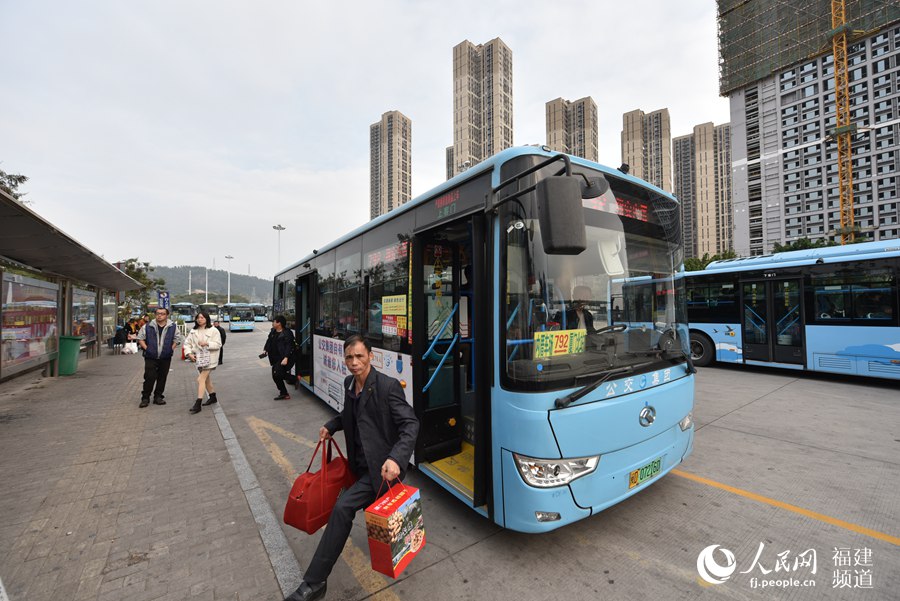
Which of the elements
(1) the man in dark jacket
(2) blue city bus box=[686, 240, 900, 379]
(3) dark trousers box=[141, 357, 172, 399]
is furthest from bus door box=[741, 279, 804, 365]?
(3) dark trousers box=[141, 357, 172, 399]

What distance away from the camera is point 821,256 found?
8.28 meters

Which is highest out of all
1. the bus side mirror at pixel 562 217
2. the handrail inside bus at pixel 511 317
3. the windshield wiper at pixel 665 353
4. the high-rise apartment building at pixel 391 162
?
the high-rise apartment building at pixel 391 162

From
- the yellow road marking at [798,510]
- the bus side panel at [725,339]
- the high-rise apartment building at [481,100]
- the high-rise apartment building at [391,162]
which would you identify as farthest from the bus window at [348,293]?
the high-rise apartment building at [481,100]

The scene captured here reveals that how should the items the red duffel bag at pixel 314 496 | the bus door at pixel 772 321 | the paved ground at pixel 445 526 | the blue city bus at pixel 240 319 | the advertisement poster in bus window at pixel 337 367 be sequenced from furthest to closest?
the blue city bus at pixel 240 319
the bus door at pixel 772 321
the advertisement poster in bus window at pixel 337 367
the paved ground at pixel 445 526
the red duffel bag at pixel 314 496

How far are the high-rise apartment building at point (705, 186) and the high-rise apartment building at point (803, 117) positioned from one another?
1809cm

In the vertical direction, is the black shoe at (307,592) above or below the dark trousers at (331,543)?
below

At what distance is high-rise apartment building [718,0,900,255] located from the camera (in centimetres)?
5803

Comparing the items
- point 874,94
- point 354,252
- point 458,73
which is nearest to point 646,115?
point 874,94

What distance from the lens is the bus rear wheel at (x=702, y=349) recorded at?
34.9 feet

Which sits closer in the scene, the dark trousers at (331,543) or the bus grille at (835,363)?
the dark trousers at (331,543)

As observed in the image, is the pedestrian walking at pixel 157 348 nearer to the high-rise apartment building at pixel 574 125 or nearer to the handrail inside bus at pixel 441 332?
the handrail inside bus at pixel 441 332

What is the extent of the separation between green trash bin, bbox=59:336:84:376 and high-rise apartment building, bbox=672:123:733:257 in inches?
3991

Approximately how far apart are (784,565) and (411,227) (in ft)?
13.3

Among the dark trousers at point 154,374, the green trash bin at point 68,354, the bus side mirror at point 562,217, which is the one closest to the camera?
the bus side mirror at point 562,217
